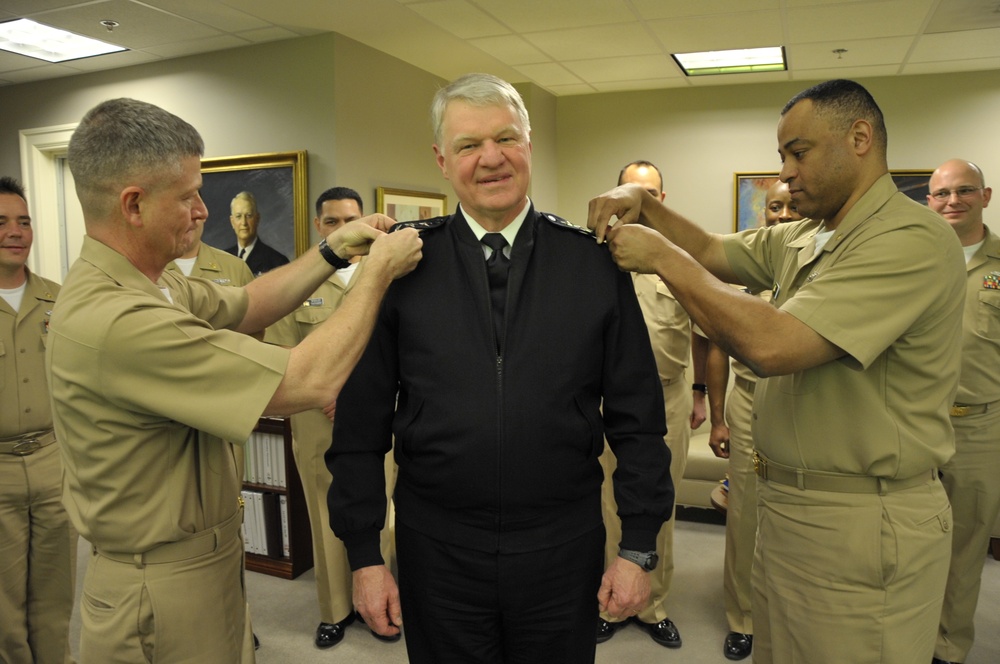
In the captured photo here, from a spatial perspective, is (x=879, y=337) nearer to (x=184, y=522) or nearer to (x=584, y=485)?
(x=584, y=485)

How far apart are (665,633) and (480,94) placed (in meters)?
2.50

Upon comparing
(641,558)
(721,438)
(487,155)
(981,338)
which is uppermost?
(487,155)

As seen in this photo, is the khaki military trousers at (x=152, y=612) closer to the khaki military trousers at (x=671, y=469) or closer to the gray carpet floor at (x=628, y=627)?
the gray carpet floor at (x=628, y=627)

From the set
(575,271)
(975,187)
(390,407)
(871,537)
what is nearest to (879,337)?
(871,537)

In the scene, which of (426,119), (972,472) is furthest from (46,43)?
(972,472)

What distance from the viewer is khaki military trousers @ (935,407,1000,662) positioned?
9.39 feet

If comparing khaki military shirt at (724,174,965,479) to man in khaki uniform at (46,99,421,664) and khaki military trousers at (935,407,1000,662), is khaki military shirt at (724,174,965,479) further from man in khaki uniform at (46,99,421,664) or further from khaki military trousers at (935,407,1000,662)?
khaki military trousers at (935,407,1000,662)

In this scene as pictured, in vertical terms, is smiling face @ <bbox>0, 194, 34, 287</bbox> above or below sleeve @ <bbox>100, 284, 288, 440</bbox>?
above

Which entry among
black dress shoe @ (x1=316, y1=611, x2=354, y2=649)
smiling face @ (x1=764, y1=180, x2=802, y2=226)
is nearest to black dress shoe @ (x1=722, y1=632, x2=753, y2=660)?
black dress shoe @ (x1=316, y1=611, x2=354, y2=649)

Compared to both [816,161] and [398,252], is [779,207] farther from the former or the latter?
[398,252]

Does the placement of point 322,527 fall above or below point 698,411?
below

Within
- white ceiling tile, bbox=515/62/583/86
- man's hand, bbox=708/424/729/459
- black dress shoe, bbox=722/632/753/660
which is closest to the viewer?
black dress shoe, bbox=722/632/753/660

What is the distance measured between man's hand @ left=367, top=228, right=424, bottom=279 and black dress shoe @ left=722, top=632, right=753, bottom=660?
7.59ft

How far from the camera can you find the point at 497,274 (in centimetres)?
158
